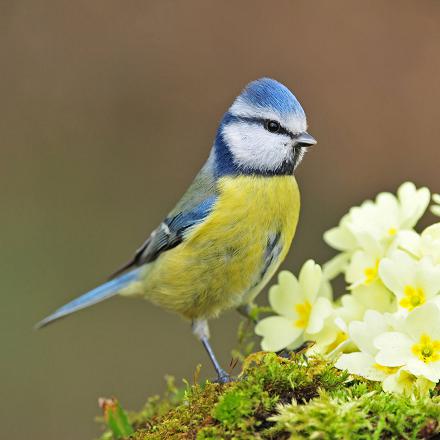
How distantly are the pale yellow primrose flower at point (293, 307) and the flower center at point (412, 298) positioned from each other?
0.65 ft

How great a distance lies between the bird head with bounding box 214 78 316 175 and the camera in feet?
7.34

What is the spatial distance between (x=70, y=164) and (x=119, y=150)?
1.20 ft

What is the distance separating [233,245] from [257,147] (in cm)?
33

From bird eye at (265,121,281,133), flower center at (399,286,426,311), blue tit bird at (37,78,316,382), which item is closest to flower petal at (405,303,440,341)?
flower center at (399,286,426,311)

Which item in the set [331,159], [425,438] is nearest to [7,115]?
[331,159]

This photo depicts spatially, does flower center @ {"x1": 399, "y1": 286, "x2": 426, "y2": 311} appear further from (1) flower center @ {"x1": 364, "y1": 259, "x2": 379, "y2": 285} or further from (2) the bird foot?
(2) the bird foot

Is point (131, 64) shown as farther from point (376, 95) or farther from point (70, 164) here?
point (376, 95)

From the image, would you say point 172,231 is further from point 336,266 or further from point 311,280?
point 311,280

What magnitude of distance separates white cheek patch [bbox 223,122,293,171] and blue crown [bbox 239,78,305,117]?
0.09m

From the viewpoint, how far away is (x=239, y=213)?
2.28 meters

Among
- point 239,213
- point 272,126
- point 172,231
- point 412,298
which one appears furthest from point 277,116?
point 412,298

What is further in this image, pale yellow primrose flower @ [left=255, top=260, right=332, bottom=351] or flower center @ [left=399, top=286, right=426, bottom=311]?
pale yellow primrose flower @ [left=255, top=260, right=332, bottom=351]

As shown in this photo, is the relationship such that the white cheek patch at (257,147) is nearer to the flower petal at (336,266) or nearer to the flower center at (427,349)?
the flower petal at (336,266)

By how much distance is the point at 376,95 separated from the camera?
5141 millimetres
